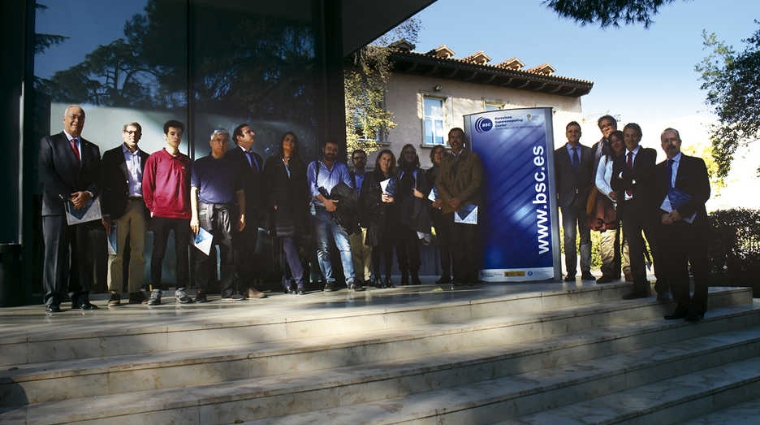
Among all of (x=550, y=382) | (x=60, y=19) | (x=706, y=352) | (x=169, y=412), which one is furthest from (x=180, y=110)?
(x=706, y=352)

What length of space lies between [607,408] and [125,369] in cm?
340

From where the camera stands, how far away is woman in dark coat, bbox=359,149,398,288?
787 centimetres

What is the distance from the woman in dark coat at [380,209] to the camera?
787 centimetres

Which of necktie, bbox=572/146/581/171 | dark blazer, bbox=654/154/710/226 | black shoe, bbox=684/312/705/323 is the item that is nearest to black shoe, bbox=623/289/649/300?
black shoe, bbox=684/312/705/323


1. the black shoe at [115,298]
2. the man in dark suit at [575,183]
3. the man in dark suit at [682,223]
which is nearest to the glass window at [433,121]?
the man in dark suit at [575,183]

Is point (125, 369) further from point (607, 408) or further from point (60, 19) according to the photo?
point (60, 19)

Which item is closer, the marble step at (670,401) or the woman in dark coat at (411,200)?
the marble step at (670,401)

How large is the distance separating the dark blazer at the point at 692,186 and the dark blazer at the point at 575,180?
5.22ft

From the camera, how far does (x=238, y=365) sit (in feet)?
13.0

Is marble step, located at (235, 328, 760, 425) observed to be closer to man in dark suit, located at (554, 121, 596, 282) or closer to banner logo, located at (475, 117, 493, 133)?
man in dark suit, located at (554, 121, 596, 282)

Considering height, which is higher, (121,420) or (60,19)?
(60,19)

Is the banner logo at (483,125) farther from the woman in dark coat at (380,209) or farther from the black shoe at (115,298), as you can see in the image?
the black shoe at (115,298)

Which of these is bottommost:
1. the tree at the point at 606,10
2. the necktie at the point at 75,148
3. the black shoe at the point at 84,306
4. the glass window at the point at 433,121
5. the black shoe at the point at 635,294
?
Answer: the black shoe at the point at 635,294

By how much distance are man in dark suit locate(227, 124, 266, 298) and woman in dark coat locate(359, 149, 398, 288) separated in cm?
149
